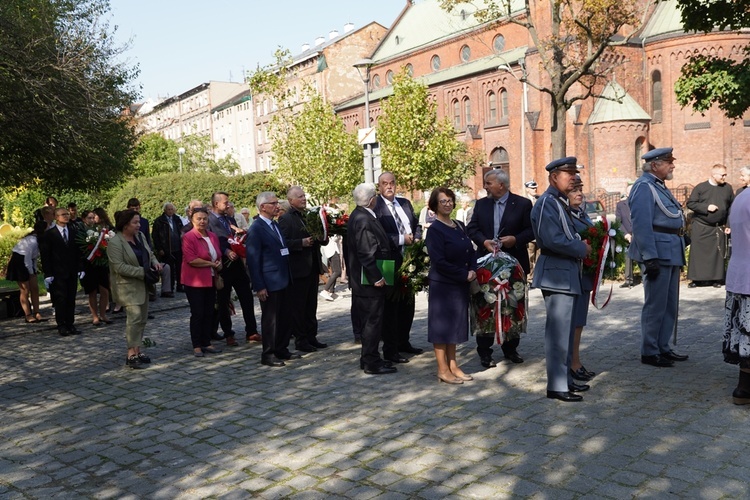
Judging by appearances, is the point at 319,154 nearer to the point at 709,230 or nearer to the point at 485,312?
the point at 709,230

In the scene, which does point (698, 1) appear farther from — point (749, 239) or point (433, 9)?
point (433, 9)

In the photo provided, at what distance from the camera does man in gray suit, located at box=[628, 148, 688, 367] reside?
768cm

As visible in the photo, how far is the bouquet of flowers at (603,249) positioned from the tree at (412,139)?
3435 cm

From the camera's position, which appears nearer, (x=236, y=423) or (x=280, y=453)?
(x=280, y=453)

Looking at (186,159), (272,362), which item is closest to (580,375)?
(272,362)

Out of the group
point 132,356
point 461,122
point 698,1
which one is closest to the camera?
point 132,356

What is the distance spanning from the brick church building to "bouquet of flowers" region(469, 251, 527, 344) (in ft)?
108

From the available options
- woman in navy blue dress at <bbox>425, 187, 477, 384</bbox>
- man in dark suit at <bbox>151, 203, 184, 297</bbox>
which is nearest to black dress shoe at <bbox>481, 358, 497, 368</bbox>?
woman in navy blue dress at <bbox>425, 187, 477, 384</bbox>

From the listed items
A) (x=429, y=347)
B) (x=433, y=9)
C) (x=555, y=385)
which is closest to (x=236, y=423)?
(x=555, y=385)

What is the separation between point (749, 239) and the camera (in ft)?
20.8

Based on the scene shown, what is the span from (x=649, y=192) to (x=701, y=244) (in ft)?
22.4

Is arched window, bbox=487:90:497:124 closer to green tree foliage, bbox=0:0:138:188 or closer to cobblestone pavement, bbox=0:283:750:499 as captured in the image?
green tree foliage, bbox=0:0:138:188

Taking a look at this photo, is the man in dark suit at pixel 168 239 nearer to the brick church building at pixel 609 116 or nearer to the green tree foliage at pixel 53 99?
the green tree foliage at pixel 53 99

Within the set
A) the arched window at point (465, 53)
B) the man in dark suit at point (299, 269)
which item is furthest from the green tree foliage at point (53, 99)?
the arched window at point (465, 53)
